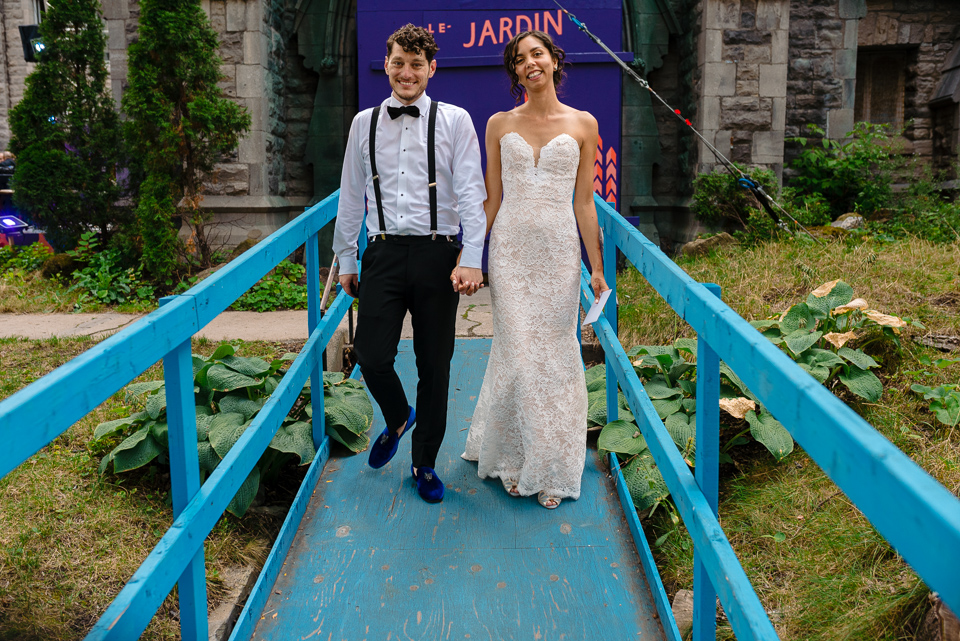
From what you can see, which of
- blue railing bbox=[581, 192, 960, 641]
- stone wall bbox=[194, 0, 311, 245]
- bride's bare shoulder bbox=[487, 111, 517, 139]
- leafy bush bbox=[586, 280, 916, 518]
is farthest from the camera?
stone wall bbox=[194, 0, 311, 245]

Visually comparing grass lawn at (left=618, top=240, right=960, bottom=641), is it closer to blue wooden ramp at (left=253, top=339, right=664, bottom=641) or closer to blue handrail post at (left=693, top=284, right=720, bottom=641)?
blue wooden ramp at (left=253, top=339, right=664, bottom=641)

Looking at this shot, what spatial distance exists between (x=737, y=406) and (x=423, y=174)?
1.70 metres

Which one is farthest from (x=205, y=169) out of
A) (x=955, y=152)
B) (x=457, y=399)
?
(x=955, y=152)

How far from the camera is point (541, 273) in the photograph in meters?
2.90

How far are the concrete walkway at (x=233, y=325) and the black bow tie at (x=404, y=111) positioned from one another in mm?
2259

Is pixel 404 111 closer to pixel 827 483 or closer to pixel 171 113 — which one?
pixel 827 483

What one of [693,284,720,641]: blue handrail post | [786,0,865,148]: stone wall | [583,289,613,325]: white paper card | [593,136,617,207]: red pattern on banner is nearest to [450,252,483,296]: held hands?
[583,289,613,325]: white paper card

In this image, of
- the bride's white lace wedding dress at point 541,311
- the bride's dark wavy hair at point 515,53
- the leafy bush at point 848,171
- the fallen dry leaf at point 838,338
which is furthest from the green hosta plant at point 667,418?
the leafy bush at point 848,171

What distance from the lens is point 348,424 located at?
3271 millimetres

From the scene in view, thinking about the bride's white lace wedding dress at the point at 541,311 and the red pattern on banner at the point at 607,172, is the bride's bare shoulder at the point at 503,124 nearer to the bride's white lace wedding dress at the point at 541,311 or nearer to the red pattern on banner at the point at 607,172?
the bride's white lace wedding dress at the point at 541,311

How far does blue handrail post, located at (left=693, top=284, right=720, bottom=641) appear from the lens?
1.67m

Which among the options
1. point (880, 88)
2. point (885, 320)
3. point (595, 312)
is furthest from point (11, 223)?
point (880, 88)

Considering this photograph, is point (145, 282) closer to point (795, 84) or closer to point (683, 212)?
point (683, 212)

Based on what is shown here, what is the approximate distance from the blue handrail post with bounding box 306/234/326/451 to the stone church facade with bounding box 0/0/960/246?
15.6ft
